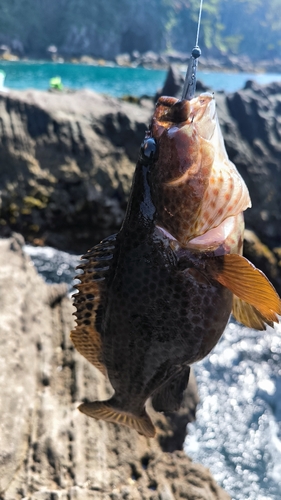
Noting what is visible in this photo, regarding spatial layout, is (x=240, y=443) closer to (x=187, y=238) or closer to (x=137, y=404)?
(x=137, y=404)

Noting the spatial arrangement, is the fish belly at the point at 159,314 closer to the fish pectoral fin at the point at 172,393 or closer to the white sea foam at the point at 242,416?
the fish pectoral fin at the point at 172,393

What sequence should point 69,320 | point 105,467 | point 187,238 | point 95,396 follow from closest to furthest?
point 187,238
point 105,467
point 95,396
point 69,320

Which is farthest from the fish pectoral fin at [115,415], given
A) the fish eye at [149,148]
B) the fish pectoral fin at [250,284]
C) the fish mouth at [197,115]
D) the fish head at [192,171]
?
the fish mouth at [197,115]

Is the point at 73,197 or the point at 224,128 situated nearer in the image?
the point at 73,197

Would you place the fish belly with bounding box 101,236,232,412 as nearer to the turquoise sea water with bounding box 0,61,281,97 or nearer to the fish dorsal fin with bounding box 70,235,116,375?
the fish dorsal fin with bounding box 70,235,116,375

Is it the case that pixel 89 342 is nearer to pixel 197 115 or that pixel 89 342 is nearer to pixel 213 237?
pixel 213 237

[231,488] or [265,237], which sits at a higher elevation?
[265,237]

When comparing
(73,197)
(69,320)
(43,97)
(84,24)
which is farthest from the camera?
(84,24)

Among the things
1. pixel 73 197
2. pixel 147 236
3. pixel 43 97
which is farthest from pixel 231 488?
pixel 43 97

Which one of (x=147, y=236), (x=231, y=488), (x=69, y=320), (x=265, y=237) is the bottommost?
(x=231, y=488)
